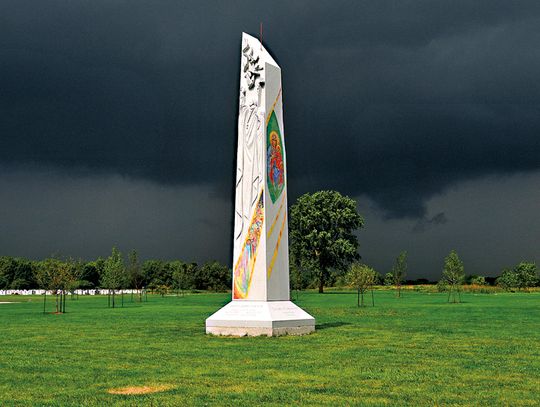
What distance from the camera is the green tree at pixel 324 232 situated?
8638cm

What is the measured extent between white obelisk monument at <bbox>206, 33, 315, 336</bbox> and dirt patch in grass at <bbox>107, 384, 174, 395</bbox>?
9355 mm

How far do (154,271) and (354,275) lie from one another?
95614mm

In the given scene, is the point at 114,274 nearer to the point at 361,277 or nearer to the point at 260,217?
the point at 361,277

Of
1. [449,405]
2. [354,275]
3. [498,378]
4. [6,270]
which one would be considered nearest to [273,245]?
[498,378]

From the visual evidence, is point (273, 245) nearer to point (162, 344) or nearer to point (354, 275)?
point (162, 344)

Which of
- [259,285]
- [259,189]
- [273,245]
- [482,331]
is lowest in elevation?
[482,331]

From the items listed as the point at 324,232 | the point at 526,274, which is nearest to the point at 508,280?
the point at 526,274

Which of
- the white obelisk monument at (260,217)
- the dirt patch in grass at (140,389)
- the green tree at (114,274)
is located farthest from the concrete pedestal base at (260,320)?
the green tree at (114,274)

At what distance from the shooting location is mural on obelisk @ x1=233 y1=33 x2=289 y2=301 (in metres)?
22.2

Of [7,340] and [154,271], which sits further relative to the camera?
[154,271]

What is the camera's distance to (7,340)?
21.6 metres

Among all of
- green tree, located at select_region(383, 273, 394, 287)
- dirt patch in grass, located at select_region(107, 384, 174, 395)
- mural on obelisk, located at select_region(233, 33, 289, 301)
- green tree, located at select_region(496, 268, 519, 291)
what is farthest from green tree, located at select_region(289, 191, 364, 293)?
dirt patch in grass, located at select_region(107, 384, 174, 395)

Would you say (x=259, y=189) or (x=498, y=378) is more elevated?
(x=259, y=189)

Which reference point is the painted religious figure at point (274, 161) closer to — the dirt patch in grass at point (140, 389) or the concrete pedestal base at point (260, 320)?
the concrete pedestal base at point (260, 320)
